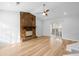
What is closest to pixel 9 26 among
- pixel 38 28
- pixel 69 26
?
pixel 38 28

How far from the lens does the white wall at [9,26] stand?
4.93ft

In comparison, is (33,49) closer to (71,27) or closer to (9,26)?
(9,26)

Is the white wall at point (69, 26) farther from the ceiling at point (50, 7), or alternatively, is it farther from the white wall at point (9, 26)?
the white wall at point (9, 26)

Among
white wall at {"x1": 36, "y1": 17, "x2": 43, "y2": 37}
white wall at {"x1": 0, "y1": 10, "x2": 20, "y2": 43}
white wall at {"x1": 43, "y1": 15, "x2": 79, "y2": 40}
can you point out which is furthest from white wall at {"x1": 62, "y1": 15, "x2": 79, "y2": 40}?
white wall at {"x1": 0, "y1": 10, "x2": 20, "y2": 43}

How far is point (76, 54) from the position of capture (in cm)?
150

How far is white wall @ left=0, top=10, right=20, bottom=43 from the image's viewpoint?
1.50 metres

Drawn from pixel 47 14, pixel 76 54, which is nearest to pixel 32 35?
pixel 47 14

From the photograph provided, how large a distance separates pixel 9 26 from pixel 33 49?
503mm

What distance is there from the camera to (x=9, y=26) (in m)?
1.54

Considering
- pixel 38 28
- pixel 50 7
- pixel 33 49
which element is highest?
pixel 50 7

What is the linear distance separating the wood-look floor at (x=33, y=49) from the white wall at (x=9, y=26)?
0.12m

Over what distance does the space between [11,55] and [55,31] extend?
75cm

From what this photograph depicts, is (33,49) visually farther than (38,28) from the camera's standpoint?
No

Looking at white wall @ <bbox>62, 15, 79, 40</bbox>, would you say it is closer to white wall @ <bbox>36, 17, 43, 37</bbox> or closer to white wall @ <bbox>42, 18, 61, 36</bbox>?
white wall @ <bbox>42, 18, 61, 36</bbox>
